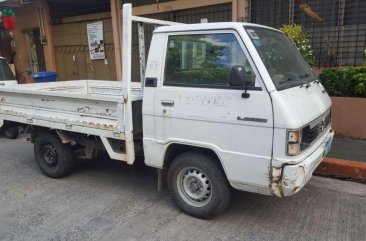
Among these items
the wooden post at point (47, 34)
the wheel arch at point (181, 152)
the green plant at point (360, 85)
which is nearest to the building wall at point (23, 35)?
the wooden post at point (47, 34)

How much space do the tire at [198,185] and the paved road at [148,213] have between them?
14cm

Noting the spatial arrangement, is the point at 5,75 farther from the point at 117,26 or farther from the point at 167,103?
the point at 167,103

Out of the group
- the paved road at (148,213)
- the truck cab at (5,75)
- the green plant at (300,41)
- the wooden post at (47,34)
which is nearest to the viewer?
the paved road at (148,213)

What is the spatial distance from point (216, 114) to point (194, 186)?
34.2 inches

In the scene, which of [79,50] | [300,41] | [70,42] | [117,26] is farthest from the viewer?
[70,42]

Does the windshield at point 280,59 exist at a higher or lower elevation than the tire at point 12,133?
higher

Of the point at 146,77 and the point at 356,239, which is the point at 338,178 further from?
the point at 146,77

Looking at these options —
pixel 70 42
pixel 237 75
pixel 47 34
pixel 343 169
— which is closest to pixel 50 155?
pixel 237 75

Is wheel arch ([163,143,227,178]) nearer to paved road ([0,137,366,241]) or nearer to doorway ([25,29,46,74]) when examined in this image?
paved road ([0,137,366,241])

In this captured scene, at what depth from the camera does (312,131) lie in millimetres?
3371

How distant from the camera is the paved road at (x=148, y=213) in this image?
3.44 m

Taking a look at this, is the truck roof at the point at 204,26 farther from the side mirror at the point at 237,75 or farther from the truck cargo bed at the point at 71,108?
the truck cargo bed at the point at 71,108

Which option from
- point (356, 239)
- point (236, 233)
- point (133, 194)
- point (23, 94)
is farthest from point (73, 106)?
point (356, 239)

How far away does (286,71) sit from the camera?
139 inches
